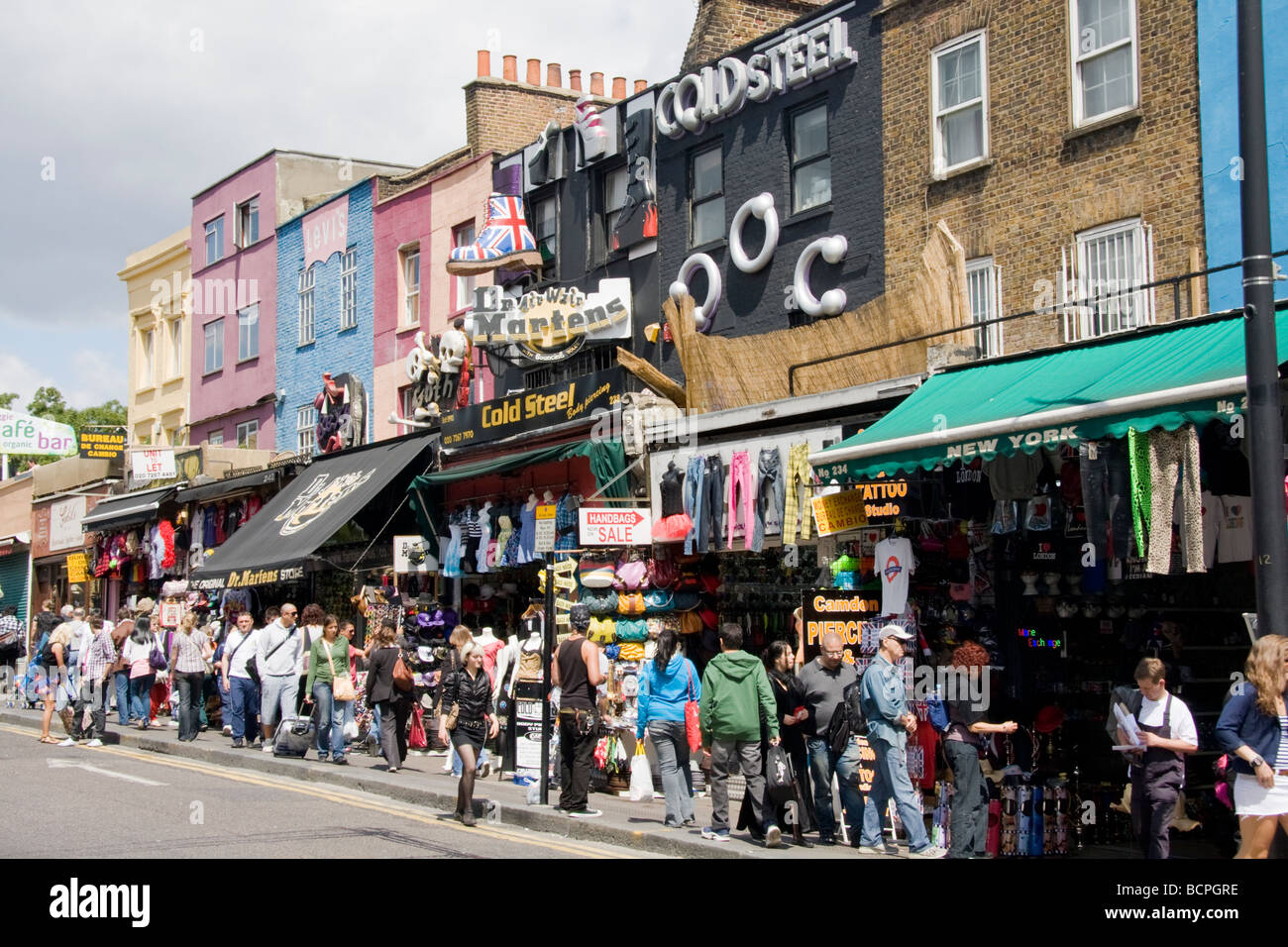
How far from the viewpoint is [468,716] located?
523 inches

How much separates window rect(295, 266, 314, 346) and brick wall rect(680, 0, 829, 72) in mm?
11796

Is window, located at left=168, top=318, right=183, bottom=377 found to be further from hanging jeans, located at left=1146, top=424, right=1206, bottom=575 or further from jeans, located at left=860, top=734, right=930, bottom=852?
hanging jeans, located at left=1146, top=424, right=1206, bottom=575

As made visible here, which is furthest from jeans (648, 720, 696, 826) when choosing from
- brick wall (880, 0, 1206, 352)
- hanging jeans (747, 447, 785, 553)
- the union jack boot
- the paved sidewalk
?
the union jack boot

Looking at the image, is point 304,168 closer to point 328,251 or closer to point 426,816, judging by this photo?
point 328,251

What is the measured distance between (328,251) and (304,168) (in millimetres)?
3652

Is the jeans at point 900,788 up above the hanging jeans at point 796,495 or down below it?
below

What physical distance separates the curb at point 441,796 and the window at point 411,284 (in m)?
9.96

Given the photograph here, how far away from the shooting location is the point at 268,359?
107ft

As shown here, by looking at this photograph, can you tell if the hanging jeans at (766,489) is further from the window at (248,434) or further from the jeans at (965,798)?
the window at (248,434)

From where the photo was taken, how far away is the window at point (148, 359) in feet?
128

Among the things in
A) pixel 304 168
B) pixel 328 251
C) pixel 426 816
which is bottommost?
pixel 426 816

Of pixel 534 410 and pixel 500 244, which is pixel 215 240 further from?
pixel 534 410

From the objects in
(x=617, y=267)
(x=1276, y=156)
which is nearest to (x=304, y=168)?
(x=617, y=267)

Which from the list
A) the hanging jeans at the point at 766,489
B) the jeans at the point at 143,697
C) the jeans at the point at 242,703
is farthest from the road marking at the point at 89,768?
the hanging jeans at the point at 766,489
